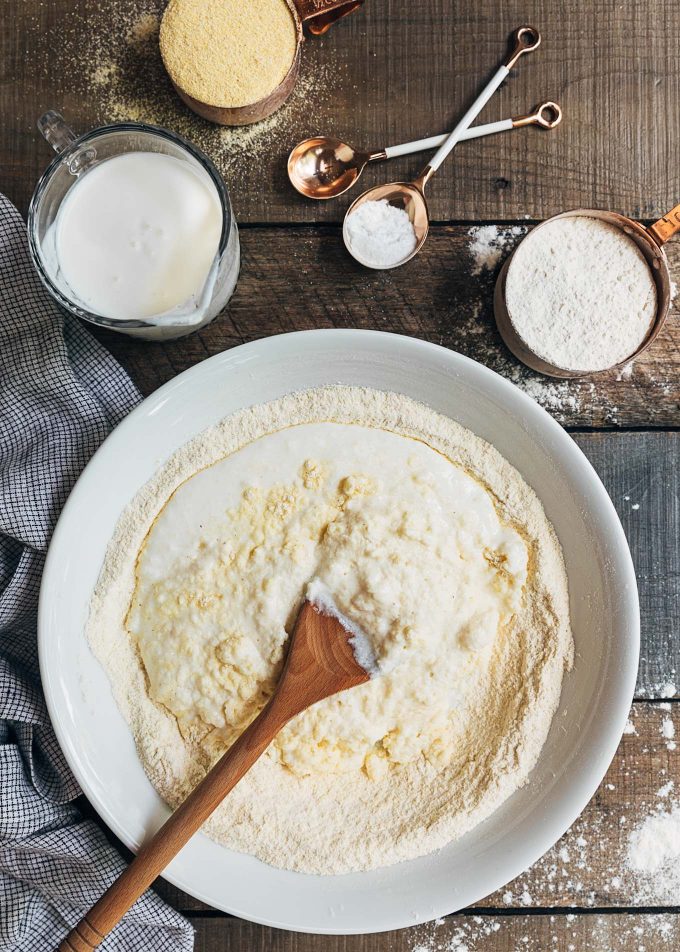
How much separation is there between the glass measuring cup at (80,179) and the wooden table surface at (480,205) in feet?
0.38

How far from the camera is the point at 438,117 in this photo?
1128 mm

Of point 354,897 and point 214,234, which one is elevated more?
point 214,234

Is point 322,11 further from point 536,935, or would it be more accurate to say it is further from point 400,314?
point 536,935

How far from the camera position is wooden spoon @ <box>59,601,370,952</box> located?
91cm

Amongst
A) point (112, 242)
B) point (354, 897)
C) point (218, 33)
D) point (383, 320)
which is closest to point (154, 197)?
point (112, 242)

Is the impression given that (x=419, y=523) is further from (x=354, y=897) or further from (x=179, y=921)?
(x=179, y=921)

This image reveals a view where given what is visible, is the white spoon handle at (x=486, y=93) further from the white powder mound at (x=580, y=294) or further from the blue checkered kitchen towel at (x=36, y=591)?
the blue checkered kitchen towel at (x=36, y=591)

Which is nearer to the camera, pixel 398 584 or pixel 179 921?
pixel 398 584

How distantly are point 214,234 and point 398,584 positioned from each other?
0.53 m

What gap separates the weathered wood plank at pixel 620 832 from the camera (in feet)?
3.70

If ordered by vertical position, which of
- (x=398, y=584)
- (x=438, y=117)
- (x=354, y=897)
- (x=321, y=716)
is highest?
(x=438, y=117)

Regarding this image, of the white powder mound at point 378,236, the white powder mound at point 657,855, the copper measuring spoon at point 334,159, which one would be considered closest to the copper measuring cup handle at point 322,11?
the copper measuring spoon at point 334,159

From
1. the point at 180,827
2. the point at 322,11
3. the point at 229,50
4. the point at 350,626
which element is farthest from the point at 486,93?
the point at 180,827

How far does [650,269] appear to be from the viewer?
1.07 m
